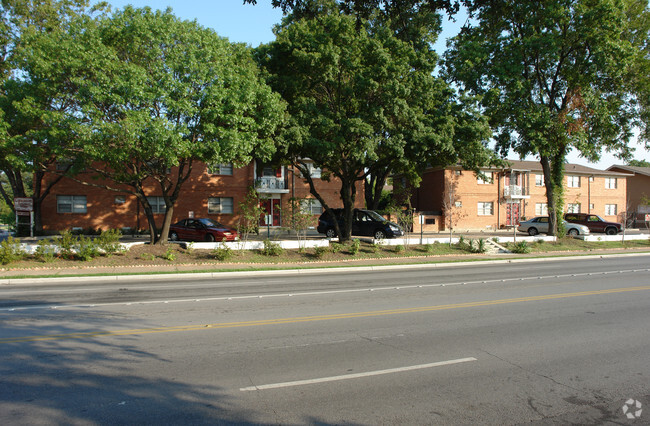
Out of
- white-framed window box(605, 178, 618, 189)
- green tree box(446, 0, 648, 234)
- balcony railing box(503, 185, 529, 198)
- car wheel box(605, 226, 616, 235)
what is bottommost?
car wheel box(605, 226, 616, 235)

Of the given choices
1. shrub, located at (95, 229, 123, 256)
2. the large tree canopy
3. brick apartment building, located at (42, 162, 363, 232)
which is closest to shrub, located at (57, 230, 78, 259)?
shrub, located at (95, 229, 123, 256)

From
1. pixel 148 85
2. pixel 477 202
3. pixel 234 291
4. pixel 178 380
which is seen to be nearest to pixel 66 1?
pixel 148 85

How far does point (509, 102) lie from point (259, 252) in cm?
1692

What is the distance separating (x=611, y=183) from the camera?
4784 cm

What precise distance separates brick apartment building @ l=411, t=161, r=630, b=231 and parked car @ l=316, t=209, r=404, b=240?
12.4 metres

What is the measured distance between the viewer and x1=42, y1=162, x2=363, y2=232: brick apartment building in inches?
1244

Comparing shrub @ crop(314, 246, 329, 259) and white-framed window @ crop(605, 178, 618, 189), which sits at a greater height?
white-framed window @ crop(605, 178, 618, 189)

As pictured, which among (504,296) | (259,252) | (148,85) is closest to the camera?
(504,296)

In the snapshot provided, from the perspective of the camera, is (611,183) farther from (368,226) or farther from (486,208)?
(368,226)

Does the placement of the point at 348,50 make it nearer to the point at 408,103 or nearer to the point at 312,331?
the point at 408,103

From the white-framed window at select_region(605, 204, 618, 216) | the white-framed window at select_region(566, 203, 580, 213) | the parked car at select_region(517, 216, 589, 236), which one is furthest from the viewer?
the white-framed window at select_region(605, 204, 618, 216)

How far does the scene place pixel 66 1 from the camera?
26.6 m

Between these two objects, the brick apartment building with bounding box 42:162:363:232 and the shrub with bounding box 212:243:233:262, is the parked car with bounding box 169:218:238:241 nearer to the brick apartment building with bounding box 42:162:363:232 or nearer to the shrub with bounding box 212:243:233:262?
the shrub with bounding box 212:243:233:262

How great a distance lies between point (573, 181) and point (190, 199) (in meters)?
39.4
